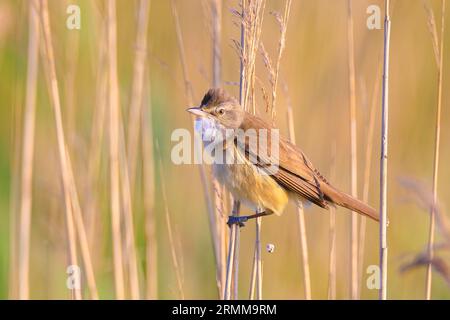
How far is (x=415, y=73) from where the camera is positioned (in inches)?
197

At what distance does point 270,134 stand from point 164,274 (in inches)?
51.0

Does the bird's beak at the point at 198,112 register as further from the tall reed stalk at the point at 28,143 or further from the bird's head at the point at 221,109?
the tall reed stalk at the point at 28,143

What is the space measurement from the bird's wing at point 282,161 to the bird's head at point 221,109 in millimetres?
74

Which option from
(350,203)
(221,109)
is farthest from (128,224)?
(350,203)

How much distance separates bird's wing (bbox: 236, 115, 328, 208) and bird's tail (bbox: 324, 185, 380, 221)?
45mm

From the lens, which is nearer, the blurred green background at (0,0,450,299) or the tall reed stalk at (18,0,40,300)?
the tall reed stalk at (18,0,40,300)

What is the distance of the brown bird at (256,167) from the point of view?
339cm

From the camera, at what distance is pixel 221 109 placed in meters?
3.41

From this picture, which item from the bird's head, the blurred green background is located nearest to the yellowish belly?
the bird's head

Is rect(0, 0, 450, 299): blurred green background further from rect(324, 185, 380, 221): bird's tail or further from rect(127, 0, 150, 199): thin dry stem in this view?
rect(324, 185, 380, 221): bird's tail

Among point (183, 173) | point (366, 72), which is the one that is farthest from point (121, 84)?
point (366, 72)

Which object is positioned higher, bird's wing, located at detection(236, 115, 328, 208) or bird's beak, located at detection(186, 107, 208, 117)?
bird's beak, located at detection(186, 107, 208, 117)

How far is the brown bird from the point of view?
133 inches
